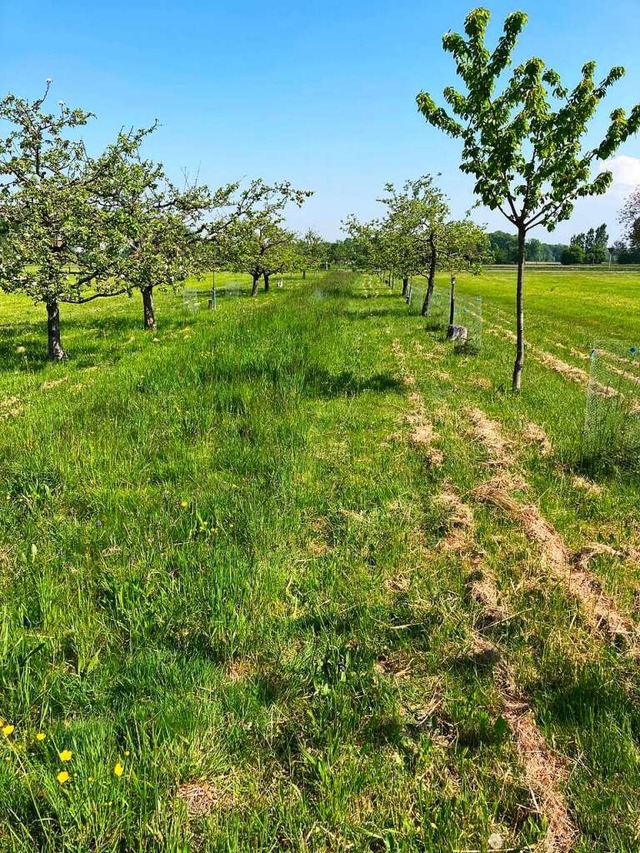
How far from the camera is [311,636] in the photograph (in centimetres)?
341

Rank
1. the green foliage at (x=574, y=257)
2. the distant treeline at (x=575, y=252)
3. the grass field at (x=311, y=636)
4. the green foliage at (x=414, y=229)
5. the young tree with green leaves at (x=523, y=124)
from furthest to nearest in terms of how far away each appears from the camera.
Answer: the green foliage at (x=574, y=257) → the distant treeline at (x=575, y=252) → the green foliage at (x=414, y=229) → the young tree with green leaves at (x=523, y=124) → the grass field at (x=311, y=636)

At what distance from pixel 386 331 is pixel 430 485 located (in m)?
13.4

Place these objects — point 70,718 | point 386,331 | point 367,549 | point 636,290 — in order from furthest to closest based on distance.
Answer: point 636,290
point 386,331
point 367,549
point 70,718

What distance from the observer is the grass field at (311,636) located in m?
2.28

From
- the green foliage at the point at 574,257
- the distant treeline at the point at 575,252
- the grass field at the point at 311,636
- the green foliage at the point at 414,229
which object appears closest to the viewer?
the grass field at the point at 311,636

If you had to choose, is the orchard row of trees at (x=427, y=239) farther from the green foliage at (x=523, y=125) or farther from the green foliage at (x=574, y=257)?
the green foliage at (x=574, y=257)

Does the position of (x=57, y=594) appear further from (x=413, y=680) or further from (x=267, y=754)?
(x=413, y=680)

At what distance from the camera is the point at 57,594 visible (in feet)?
11.9

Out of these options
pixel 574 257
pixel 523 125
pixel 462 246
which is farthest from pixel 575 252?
pixel 523 125

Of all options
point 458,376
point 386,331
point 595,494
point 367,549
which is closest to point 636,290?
point 386,331

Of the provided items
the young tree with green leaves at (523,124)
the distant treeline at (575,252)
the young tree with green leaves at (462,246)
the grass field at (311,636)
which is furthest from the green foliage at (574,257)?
the grass field at (311,636)

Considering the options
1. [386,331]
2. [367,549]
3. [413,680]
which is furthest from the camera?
[386,331]

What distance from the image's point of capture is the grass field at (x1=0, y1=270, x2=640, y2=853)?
228 centimetres

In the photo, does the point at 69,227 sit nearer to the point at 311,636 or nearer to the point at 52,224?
the point at 52,224
